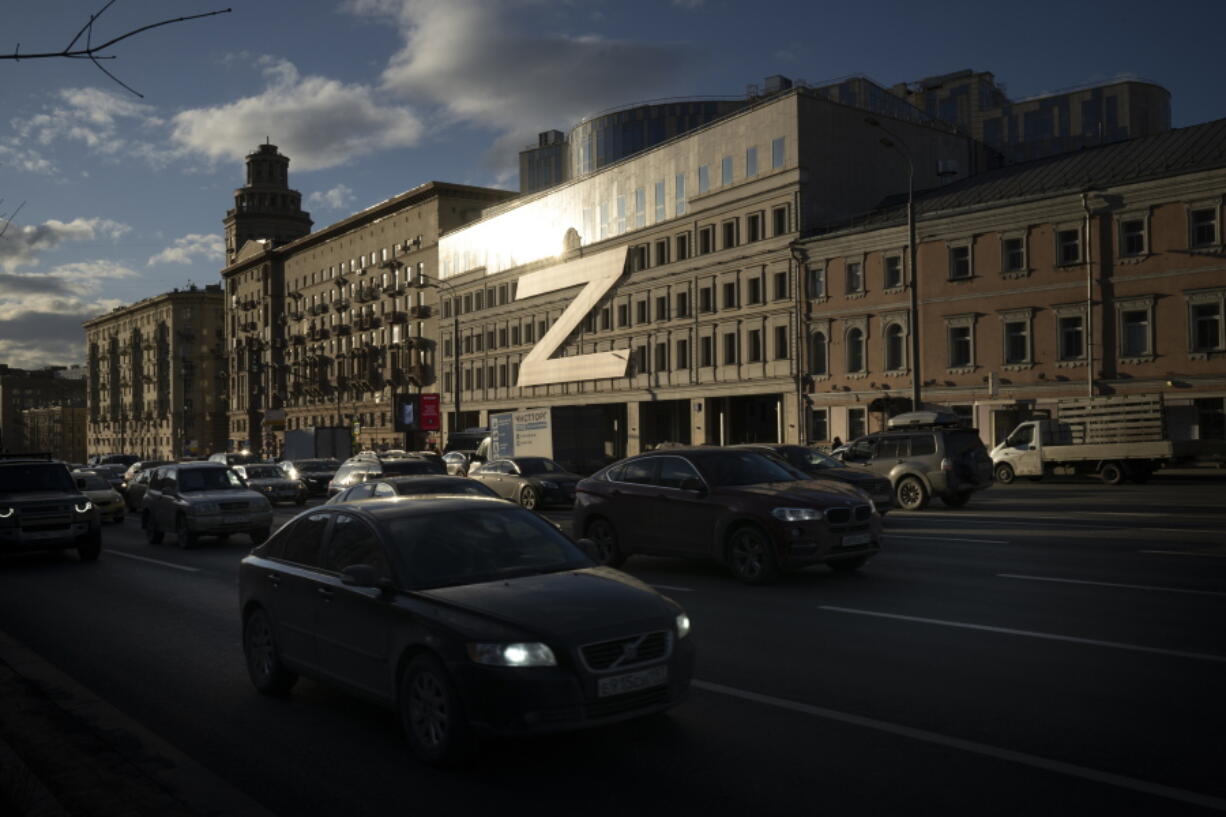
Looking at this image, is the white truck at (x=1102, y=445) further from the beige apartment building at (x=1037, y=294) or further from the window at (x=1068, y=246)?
the window at (x=1068, y=246)

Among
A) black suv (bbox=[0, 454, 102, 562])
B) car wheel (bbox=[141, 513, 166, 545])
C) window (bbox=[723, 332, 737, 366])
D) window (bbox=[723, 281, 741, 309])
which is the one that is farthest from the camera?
window (bbox=[723, 332, 737, 366])

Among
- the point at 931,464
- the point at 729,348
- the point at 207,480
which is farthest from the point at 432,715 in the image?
the point at 729,348

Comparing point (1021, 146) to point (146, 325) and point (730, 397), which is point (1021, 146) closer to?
point (730, 397)

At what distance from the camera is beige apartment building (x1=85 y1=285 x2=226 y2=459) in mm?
135875

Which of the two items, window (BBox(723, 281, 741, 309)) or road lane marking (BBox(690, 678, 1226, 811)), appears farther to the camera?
window (BBox(723, 281, 741, 309))

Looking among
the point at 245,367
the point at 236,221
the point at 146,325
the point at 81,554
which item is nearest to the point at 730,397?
the point at 81,554

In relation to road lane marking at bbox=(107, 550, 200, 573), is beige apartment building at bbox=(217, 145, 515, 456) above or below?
above

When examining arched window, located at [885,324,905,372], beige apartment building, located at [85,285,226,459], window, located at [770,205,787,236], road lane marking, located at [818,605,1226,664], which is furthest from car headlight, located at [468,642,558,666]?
beige apartment building, located at [85,285,226,459]

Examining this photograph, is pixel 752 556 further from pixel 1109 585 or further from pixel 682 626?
pixel 682 626

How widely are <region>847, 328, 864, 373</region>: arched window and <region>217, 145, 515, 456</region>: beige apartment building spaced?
97.5 ft

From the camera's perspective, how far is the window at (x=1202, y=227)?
3719 cm

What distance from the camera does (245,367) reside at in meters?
122

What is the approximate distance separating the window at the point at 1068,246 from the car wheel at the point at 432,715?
40.2m

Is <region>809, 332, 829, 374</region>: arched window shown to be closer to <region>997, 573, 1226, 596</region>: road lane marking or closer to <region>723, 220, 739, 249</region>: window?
<region>723, 220, 739, 249</region>: window
